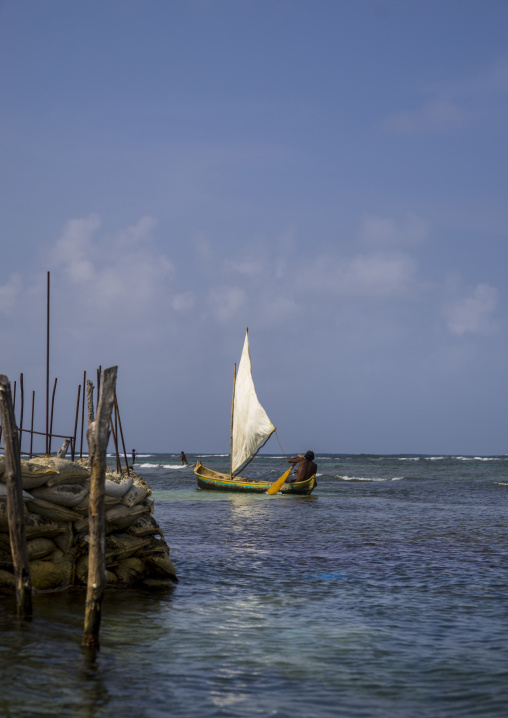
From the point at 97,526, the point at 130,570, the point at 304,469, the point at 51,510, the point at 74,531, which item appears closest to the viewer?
the point at 97,526

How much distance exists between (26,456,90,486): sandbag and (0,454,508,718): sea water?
1.97 m

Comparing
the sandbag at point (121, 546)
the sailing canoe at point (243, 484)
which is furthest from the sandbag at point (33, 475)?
the sailing canoe at point (243, 484)

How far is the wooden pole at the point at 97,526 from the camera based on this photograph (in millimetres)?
8977

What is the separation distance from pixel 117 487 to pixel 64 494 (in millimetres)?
981

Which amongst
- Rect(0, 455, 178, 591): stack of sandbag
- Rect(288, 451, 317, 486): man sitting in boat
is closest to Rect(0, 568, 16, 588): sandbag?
Rect(0, 455, 178, 591): stack of sandbag

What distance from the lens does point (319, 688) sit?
25.1 feet

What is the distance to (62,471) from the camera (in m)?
11.9

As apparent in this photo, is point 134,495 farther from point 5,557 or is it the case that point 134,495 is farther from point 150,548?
point 5,557

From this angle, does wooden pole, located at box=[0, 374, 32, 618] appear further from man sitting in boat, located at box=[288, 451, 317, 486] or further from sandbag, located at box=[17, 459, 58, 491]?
man sitting in boat, located at box=[288, 451, 317, 486]

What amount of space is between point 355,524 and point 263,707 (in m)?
16.8

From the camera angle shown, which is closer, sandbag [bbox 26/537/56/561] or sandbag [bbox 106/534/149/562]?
sandbag [bbox 26/537/56/561]

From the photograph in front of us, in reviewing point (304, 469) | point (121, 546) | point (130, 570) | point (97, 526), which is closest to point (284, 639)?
point (97, 526)

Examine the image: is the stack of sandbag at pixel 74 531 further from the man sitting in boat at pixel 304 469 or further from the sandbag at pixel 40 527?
the man sitting in boat at pixel 304 469

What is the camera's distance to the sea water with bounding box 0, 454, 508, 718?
23.8 feet
